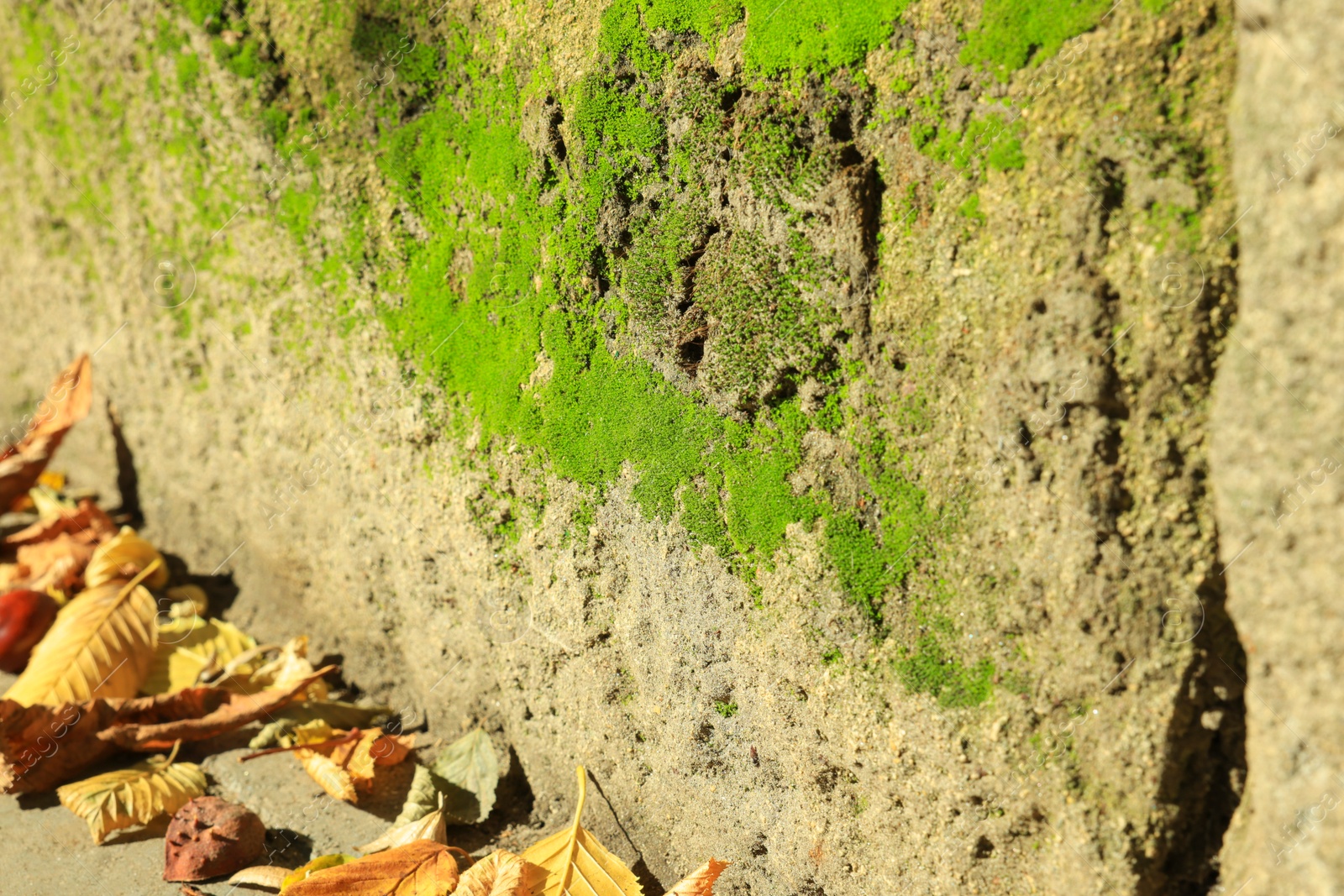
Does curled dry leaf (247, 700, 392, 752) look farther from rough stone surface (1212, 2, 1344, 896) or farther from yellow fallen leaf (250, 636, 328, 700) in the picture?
rough stone surface (1212, 2, 1344, 896)

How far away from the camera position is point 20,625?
2594mm

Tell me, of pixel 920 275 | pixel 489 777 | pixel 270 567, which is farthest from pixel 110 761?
pixel 920 275

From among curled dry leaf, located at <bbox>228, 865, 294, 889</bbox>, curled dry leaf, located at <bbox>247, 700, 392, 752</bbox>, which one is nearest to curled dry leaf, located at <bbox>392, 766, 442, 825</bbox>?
curled dry leaf, located at <bbox>228, 865, 294, 889</bbox>

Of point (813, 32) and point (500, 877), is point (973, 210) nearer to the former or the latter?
point (813, 32)

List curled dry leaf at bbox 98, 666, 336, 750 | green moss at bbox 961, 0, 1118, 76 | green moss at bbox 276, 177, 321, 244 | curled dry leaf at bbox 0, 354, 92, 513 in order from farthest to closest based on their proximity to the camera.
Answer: curled dry leaf at bbox 0, 354, 92, 513, green moss at bbox 276, 177, 321, 244, curled dry leaf at bbox 98, 666, 336, 750, green moss at bbox 961, 0, 1118, 76

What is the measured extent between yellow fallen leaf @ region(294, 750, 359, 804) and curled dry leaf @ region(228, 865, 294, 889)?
212 mm

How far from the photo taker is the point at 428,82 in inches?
81.0

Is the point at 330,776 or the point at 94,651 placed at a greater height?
the point at 330,776

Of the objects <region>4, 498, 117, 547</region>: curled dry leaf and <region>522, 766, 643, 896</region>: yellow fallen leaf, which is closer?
<region>522, 766, 643, 896</region>: yellow fallen leaf

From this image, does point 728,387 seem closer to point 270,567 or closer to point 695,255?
point 695,255

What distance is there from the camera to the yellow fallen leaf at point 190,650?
8.42 feet

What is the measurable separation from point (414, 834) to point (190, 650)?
1159 millimetres

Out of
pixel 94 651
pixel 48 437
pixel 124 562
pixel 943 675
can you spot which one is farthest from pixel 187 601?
pixel 943 675

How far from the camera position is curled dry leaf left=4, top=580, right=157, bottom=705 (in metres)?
2.34
